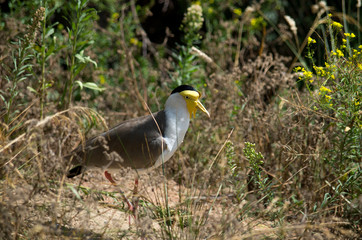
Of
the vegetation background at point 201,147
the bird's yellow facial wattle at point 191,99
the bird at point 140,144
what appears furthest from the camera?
the bird's yellow facial wattle at point 191,99

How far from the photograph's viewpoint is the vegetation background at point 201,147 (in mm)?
2932

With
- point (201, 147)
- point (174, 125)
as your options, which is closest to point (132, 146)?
point (174, 125)

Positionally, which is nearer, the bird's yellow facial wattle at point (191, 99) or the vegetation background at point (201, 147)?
the vegetation background at point (201, 147)

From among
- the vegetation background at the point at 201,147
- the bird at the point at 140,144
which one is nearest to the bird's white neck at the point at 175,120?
the bird at the point at 140,144

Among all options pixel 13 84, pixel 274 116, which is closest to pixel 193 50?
pixel 274 116

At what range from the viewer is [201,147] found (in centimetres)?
489

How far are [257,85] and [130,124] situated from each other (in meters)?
1.44

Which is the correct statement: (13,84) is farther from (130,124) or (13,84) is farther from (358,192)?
(358,192)

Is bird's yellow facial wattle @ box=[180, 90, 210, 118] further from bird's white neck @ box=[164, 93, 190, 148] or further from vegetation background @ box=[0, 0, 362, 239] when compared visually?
vegetation background @ box=[0, 0, 362, 239]

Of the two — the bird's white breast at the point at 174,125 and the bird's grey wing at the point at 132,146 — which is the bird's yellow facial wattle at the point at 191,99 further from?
the bird's grey wing at the point at 132,146

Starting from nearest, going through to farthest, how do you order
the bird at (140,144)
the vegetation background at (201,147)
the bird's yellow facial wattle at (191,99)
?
the vegetation background at (201,147)
the bird at (140,144)
the bird's yellow facial wattle at (191,99)

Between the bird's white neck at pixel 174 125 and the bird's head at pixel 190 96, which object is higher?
the bird's head at pixel 190 96

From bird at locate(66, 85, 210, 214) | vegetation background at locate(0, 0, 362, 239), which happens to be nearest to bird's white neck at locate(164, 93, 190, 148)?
bird at locate(66, 85, 210, 214)

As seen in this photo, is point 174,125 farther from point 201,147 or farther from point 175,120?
point 201,147
